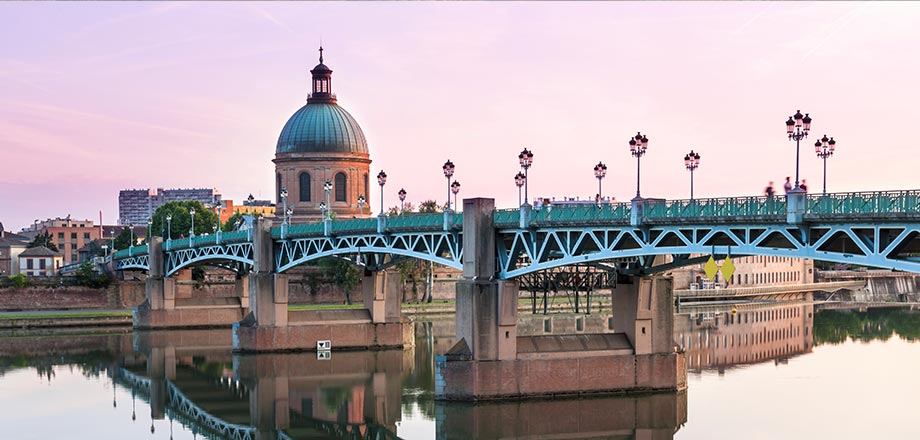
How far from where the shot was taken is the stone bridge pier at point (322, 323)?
78.1 meters

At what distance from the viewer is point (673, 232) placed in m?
48.6

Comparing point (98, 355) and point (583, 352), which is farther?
point (98, 355)

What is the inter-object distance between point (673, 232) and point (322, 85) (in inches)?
3393

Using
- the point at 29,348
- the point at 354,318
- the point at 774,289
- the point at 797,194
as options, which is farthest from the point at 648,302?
the point at 774,289

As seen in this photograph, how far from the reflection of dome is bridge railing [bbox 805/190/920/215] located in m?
87.4

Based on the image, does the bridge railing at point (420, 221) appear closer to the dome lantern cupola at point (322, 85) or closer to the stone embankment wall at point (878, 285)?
the dome lantern cupola at point (322, 85)

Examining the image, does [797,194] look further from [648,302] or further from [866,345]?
[866,345]

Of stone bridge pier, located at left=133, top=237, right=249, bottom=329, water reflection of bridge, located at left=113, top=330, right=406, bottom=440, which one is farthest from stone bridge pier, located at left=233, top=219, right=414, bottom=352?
stone bridge pier, located at left=133, top=237, right=249, bottom=329

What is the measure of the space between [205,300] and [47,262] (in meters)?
48.5

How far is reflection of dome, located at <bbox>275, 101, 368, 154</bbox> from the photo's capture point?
125 meters

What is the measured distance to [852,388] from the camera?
5953 centimetres

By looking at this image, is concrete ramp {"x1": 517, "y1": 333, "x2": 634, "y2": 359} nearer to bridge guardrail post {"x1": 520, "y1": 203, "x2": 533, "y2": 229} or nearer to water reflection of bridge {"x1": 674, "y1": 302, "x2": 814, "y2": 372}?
bridge guardrail post {"x1": 520, "y1": 203, "x2": 533, "y2": 229}

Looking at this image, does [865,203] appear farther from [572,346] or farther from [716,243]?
[572,346]

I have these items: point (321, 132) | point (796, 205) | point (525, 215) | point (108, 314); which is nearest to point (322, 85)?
point (321, 132)
